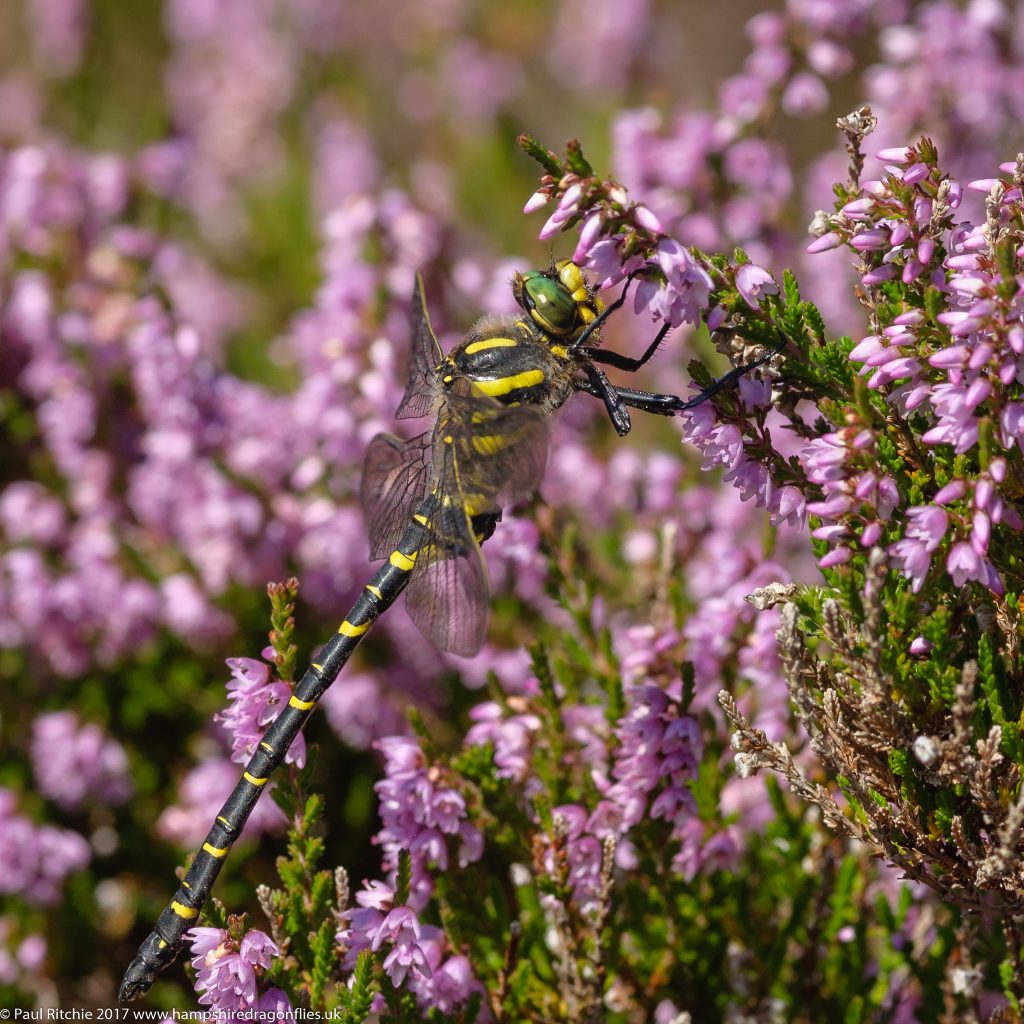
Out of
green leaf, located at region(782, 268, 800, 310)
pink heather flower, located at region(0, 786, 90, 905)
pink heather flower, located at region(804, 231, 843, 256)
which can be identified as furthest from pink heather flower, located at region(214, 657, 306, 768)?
pink heather flower, located at region(0, 786, 90, 905)

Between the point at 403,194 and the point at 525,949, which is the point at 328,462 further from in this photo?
the point at 525,949

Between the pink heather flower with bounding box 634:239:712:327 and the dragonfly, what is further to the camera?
the dragonfly

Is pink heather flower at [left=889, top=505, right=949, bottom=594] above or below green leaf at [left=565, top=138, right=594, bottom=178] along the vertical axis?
below

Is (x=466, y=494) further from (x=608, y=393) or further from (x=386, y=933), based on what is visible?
(x=386, y=933)

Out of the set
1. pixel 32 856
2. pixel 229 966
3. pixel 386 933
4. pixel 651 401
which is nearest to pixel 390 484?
pixel 651 401

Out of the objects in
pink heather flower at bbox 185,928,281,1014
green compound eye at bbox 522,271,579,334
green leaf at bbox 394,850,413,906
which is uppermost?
green compound eye at bbox 522,271,579,334

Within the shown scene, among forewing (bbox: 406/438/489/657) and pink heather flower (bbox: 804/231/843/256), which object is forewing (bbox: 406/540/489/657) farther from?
pink heather flower (bbox: 804/231/843/256)

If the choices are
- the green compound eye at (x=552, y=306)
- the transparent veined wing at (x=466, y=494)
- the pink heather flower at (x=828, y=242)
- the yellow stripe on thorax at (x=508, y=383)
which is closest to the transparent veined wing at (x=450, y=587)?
the transparent veined wing at (x=466, y=494)

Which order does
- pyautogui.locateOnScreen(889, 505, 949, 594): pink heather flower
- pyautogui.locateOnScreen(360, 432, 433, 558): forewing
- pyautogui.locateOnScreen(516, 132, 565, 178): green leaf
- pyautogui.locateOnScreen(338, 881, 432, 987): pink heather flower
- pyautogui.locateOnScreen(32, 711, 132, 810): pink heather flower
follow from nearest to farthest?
pyautogui.locateOnScreen(889, 505, 949, 594): pink heather flower, pyautogui.locateOnScreen(516, 132, 565, 178): green leaf, pyautogui.locateOnScreen(338, 881, 432, 987): pink heather flower, pyautogui.locateOnScreen(360, 432, 433, 558): forewing, pyautogui.locateOnScreen(32, 711, 132, 810): pink heather flower

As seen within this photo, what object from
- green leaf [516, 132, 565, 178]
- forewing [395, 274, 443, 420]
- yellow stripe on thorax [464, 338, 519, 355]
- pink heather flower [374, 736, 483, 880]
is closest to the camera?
green leaf [516, 132, 565, 178]
